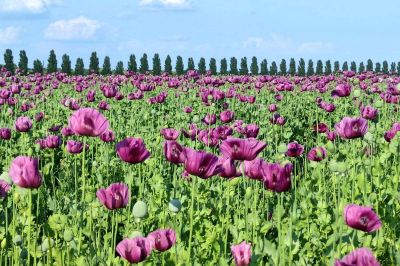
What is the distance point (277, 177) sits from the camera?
2.70 metres

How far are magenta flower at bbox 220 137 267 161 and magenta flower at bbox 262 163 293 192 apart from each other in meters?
0.09

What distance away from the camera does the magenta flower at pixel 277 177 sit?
268 cm

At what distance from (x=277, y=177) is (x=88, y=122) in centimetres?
91

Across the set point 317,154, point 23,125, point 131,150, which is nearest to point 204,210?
point 317,154

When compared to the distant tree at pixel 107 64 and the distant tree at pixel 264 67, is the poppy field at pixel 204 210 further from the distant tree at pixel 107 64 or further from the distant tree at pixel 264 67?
the distant tree at pixel 264 67

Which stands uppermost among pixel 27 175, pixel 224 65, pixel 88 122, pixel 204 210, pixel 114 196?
pixel 224 65

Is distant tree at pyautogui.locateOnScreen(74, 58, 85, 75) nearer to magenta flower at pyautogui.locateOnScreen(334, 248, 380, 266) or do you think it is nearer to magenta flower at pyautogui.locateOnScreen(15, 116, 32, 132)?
magenta flower at pyautogui.locateOnScreen(15, 116, 32, 132)

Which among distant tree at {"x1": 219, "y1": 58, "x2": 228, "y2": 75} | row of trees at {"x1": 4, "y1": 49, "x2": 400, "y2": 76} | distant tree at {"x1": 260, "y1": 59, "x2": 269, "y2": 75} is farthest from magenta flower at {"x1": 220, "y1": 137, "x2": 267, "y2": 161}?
distant tree at {"x1": 260, "y1": 59, "x2": 269, "y2": 75}

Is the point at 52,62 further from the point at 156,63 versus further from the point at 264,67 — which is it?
the point at 264,67

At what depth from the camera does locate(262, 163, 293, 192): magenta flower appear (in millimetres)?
2684

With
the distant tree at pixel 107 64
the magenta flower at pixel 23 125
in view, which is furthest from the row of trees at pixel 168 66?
the magenta flower at pixel 23 125

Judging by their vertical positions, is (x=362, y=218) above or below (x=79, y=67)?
below

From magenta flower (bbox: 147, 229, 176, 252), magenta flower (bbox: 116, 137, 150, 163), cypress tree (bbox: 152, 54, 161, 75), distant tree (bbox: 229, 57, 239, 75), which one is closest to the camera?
magenta flower (bbox: 147, 229, 176, 252)

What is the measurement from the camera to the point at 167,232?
2.46 meters
